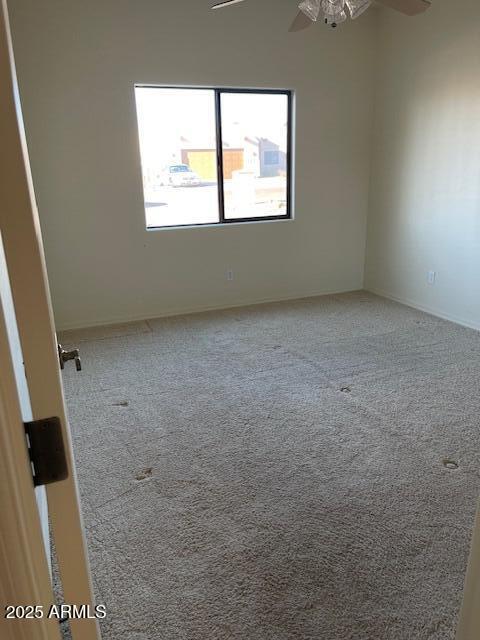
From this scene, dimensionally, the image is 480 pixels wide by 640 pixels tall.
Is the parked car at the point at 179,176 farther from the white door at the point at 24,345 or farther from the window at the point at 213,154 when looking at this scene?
the white door at the point at 24,345

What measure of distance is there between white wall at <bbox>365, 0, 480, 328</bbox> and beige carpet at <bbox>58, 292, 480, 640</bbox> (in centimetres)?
91

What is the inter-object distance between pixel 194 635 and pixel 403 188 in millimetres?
4404

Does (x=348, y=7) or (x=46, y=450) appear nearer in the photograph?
(x=46, y=450)

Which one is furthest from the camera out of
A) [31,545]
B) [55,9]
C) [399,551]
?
[55,9]

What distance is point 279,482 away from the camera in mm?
2242

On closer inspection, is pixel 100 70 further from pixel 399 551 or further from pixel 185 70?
pixel 399 551

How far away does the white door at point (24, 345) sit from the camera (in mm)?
585

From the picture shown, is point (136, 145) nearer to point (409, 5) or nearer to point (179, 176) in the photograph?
point (179, 176)

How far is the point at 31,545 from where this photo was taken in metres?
0.62

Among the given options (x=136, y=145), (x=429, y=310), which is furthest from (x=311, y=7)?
(x=429, y=310)

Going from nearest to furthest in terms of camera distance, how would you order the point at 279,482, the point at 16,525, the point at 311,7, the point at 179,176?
the point at 16,525 < the point at 279,482 < the point at 311,7 < the point at 179,176

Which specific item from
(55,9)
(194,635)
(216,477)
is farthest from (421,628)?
(55,9)

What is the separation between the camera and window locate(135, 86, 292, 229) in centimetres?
434

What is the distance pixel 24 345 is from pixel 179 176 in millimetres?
4131
